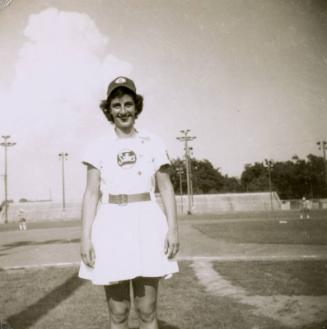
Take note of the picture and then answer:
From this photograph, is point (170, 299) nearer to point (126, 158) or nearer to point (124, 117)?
point (126, 158)

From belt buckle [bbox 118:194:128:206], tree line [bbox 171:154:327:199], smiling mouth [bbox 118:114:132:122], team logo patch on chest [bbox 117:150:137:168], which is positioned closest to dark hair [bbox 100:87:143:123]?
smiling mouth [bbox 118:114:132:122]

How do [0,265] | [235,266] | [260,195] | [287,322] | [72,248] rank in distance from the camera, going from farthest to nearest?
1. [260,195]
2. [72,248]
3. [0,265]
4. [235,266]
5. [287,322]

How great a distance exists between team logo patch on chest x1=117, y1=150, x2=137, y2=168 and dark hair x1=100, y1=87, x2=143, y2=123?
0.39 metres

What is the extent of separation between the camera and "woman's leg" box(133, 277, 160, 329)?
297 cm

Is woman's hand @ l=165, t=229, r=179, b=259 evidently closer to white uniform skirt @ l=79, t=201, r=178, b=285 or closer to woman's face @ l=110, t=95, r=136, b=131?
white uniform skirt @ l=79, t=201, r=178, b=285

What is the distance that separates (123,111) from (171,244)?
1061 millimetres

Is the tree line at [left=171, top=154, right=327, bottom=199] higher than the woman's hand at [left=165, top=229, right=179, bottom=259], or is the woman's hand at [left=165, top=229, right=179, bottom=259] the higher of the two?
the tree line at [left=171, top=154, right=327, bottom=199]

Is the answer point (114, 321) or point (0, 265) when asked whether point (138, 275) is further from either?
point (0, 265)

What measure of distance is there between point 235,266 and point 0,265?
561 cm

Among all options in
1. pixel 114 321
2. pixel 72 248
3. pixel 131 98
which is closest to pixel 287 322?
pixel 114 321

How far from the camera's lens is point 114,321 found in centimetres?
297

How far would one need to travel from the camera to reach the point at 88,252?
9.41 feet

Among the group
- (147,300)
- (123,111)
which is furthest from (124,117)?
(147,300)

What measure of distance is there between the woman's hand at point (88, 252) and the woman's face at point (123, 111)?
908 millimetres
